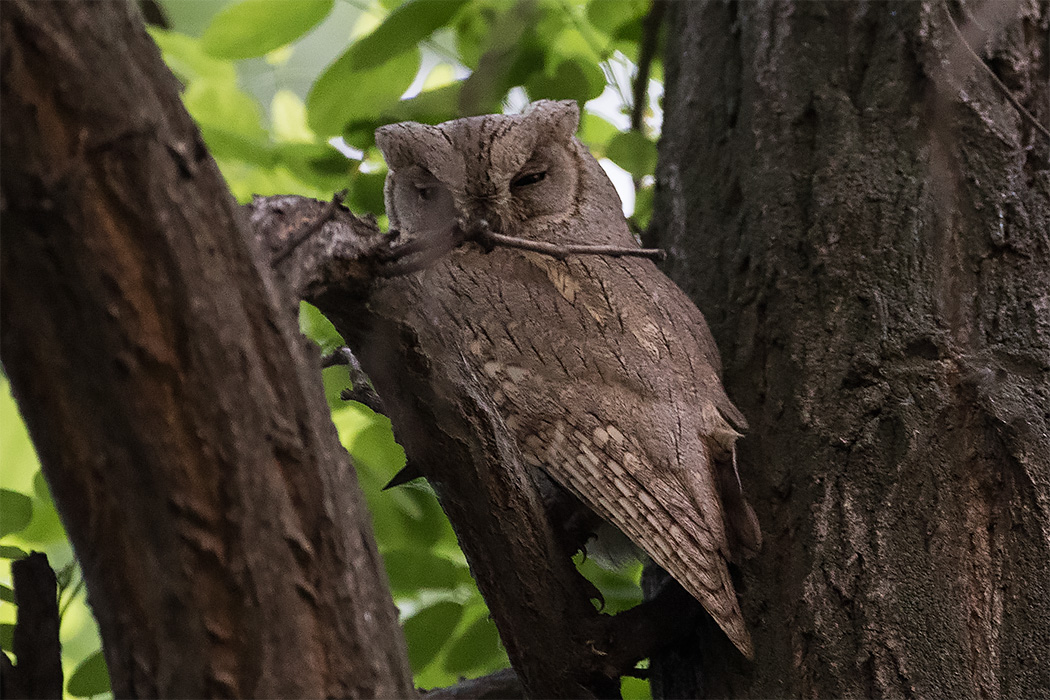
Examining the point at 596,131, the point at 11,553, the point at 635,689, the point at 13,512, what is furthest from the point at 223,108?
the point at 635,689

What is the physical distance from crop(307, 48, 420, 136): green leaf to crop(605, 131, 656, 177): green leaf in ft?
1.79

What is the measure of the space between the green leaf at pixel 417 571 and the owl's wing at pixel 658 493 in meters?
0.32

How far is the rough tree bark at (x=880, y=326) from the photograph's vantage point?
134cm

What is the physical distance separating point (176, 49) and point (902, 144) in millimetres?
1757

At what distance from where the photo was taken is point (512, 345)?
1651 mm

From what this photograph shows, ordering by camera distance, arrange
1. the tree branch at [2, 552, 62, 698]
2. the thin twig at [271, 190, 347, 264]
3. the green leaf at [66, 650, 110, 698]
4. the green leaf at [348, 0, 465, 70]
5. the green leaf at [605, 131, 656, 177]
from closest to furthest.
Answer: the thin twig at [271, 190, 347, 264] → the tree branch at [2, 552, 62, 698] → the green leaf at [66, 650, 110, 698] → the green leaf at [348, 0, 465, 70] → the green leaf at [605, 131, 656, 177]

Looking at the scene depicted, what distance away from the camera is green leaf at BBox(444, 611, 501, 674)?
173 centimetres

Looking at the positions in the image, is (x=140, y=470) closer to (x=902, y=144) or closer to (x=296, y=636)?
(x=296, y=636)

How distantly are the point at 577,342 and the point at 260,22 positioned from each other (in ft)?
3.57

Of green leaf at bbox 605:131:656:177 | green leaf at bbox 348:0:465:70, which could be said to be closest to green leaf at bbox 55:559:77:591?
green leaf at bbox 348:0:465:70

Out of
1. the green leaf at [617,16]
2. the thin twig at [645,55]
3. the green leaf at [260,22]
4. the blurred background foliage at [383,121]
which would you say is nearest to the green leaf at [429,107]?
the blurred background foliage at [383,121]

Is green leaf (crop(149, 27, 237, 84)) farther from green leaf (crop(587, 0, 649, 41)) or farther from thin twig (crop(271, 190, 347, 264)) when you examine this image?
thin twig (crop(271, 190, 347, 264))

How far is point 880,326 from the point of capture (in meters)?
1.60

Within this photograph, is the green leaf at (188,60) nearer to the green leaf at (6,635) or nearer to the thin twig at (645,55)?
the thin twig at (645,55)
